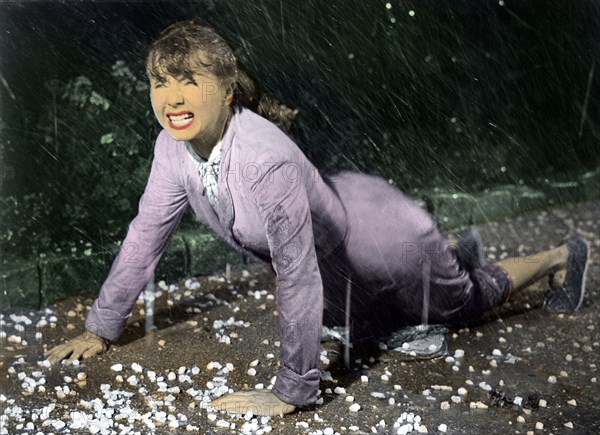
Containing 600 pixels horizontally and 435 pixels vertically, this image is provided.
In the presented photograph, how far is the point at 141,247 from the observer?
12.9 ft

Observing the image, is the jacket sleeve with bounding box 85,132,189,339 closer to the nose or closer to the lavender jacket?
the lavender jacket

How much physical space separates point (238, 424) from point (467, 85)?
3259 millimetres

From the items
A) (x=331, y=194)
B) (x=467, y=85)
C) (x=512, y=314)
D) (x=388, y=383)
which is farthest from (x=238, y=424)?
(x=467, y=85)

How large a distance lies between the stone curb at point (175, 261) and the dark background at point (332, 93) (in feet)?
0.27

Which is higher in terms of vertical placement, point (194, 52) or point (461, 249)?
point (194, 52)

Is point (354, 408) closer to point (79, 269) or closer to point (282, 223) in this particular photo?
point (282, 223)

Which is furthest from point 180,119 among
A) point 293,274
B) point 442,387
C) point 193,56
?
point 442,387

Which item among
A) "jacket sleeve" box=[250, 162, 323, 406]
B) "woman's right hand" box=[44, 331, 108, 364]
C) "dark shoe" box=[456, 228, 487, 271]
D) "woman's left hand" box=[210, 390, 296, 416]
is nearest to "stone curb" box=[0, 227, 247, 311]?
"woman's right hand" box=[44, 331, 108, 364]

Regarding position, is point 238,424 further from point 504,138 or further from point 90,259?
point 504,138

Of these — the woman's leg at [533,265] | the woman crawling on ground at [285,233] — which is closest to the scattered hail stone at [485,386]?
the woman crawling on ground at [285,233]

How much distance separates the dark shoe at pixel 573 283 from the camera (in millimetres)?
4762

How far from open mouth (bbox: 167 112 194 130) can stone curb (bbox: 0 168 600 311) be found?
1.70 m

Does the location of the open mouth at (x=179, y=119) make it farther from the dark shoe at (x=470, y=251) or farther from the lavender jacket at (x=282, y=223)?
the dark shoe at (x=470, y=251)

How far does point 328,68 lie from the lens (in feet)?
17.1
